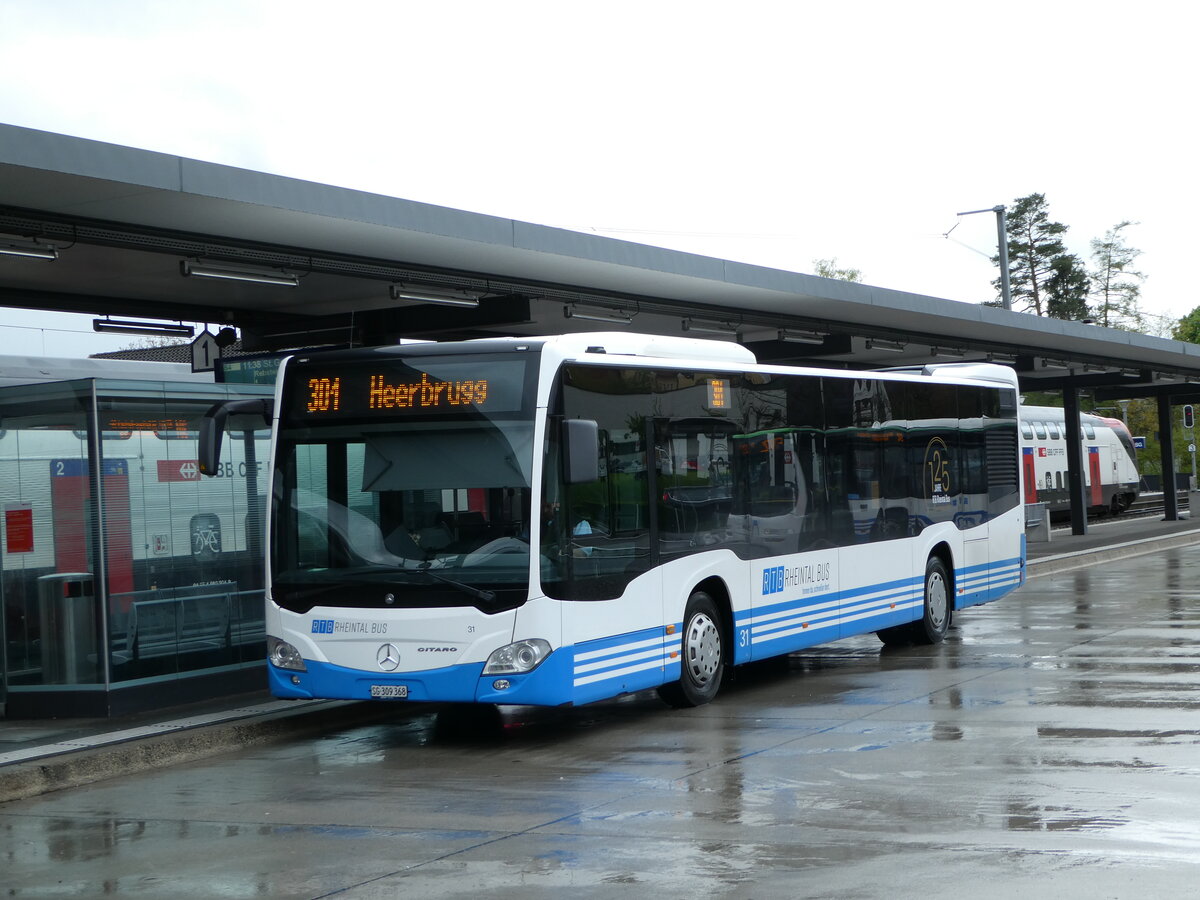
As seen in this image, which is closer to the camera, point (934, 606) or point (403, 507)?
point (403, 507)

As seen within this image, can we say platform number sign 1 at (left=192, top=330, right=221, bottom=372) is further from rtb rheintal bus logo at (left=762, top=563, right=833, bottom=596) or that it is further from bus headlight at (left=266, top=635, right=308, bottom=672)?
rtb rheintal bus logo at (left=762, top=563, right=833, bottom=596)

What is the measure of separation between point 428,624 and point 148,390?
3650mm

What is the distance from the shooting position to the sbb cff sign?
41.7 feet

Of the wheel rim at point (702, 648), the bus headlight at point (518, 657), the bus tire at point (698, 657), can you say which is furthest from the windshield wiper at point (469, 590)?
the wheel rim at point (702, 648)

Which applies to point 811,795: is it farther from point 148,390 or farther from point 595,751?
point 148,390

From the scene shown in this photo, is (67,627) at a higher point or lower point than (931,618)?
higher

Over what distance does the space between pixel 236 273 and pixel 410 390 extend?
3.00m

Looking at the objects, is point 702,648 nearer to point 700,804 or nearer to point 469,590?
point 469,590

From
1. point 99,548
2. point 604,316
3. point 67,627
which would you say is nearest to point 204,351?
point 604,316

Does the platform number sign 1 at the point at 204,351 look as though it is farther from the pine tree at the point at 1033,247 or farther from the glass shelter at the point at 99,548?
the pine tree at the point at 1033,247

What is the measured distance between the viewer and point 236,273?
516 inches

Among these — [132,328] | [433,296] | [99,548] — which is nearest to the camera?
[99,548]


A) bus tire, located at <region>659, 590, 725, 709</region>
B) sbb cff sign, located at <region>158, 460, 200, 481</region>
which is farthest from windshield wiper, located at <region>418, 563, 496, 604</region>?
sbb cff sign, located at <region>158, 460, 200, 481</region>

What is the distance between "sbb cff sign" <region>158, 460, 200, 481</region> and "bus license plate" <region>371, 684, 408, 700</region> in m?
3.08
